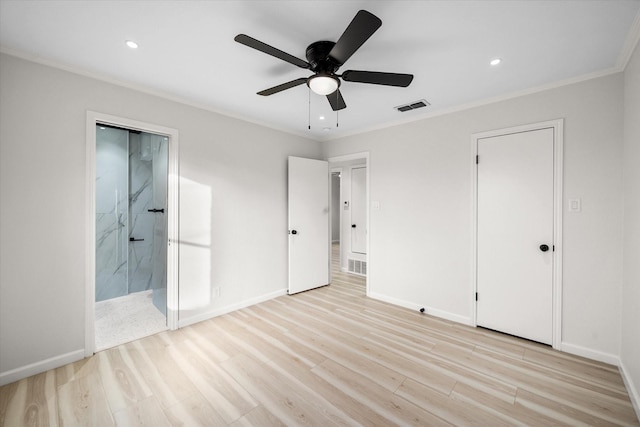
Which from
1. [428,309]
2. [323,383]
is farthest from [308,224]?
[323,383]

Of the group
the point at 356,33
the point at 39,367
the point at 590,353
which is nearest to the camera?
the point at 356,33

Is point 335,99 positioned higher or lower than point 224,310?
higher

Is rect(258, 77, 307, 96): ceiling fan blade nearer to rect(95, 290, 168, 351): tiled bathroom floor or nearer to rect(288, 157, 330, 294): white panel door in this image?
rect(288, 157, 330, 294): white panel door

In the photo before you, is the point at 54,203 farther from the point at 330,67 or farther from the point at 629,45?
the point at 629,45

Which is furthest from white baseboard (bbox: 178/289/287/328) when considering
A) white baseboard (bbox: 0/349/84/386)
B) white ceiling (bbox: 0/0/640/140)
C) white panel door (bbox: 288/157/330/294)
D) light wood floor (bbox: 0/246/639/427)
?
white ceiling (bbox: 0/0/640/140)

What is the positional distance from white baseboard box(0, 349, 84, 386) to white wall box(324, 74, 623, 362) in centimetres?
337

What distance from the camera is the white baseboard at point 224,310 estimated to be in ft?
10.0

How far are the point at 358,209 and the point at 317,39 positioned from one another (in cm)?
391

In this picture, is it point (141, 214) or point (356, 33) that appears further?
point (141, 214)

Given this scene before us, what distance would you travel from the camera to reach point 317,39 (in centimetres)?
189

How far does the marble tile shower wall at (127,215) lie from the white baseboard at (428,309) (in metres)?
3.08

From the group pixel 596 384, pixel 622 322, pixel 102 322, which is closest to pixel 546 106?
pixel 622 322

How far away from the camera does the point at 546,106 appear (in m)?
2.59

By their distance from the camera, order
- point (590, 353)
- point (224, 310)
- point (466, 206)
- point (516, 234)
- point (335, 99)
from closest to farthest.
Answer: point (335, 99) < point (590, 353) < point (516, 234) < point (466, 206) < point (224, 310)
